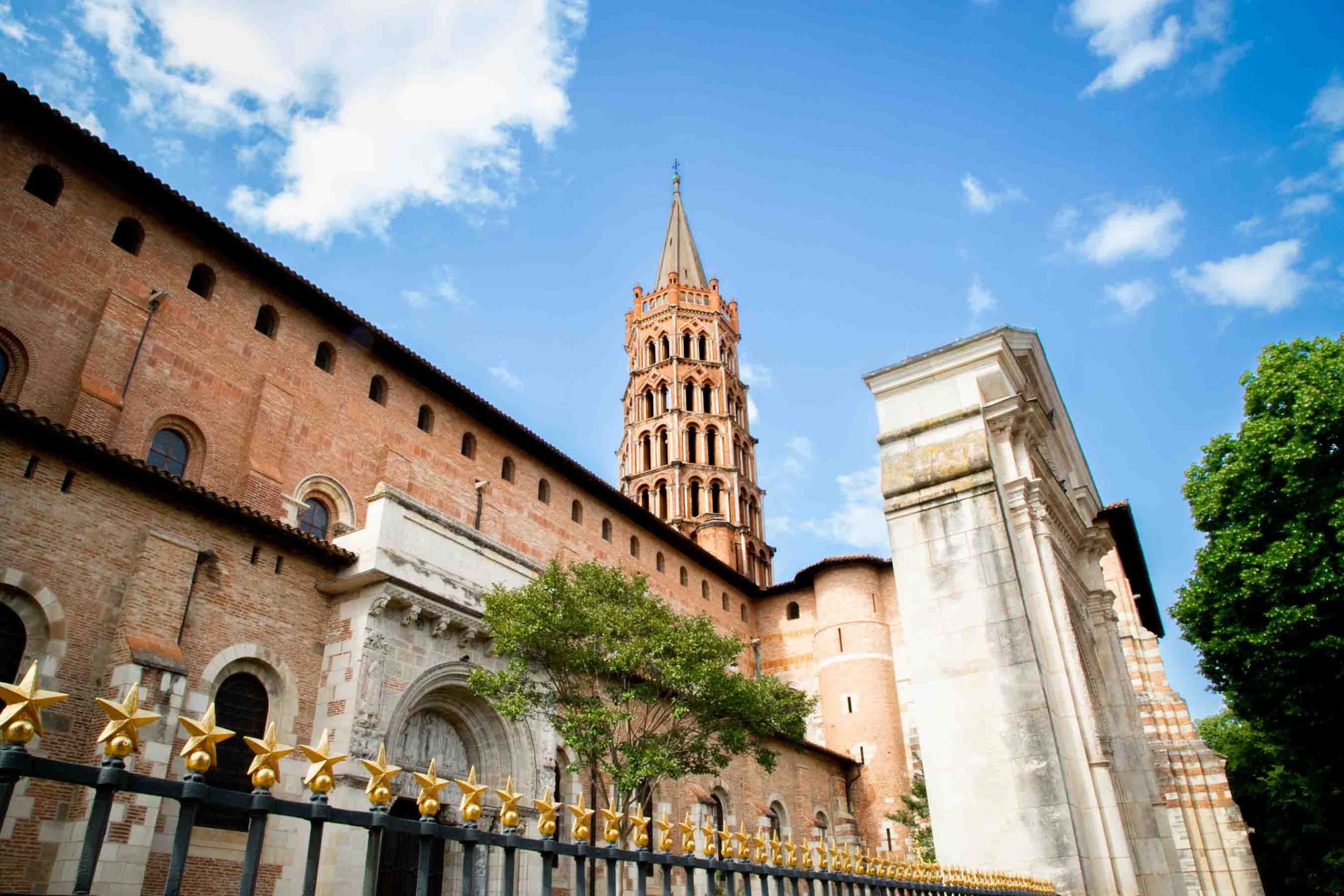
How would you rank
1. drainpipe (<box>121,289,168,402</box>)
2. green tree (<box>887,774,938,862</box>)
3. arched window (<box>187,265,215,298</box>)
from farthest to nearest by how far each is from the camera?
1. green tree (<box>887,774,938,862</box>)
2. arched window (<box>187,265,215,298</box>)
3. drainpipe (<box>121,289,168,402</box>)

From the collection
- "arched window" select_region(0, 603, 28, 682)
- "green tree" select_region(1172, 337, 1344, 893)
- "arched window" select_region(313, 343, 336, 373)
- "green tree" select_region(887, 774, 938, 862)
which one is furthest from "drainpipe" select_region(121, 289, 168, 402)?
"green tree" select_region(887, 774, 938, 862)

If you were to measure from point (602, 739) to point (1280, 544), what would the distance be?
539 inches

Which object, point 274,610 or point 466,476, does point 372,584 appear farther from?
point 466,476

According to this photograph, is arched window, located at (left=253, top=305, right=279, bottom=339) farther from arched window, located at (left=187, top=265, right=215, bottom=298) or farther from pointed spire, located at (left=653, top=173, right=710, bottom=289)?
pointed spire, located at (left=653, top=173, right=710, bottom=289)

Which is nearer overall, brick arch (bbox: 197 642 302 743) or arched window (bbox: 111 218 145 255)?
brick arch (bbox: 197 642 302 743)

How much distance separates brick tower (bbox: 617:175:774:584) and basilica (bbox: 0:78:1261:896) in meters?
21.1

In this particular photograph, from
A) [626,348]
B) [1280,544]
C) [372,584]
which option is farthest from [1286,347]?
[626,348]

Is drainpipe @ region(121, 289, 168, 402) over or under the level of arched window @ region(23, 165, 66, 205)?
under

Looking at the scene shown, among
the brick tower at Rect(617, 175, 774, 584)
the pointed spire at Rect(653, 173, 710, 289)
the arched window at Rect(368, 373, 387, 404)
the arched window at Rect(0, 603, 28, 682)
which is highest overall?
the pointed spire at Rect(653, 173, 710, 289)

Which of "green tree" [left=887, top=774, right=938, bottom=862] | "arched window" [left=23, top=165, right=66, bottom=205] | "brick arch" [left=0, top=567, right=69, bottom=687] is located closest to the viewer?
"brick arch" [left=0, top=567, right=69, bottom=687]

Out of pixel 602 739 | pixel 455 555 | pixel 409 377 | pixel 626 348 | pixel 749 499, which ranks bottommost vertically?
pixel 602 739

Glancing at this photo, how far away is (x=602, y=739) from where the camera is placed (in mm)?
15938

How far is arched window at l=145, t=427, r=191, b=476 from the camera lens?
16469 mm

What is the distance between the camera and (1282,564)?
17422 mm
